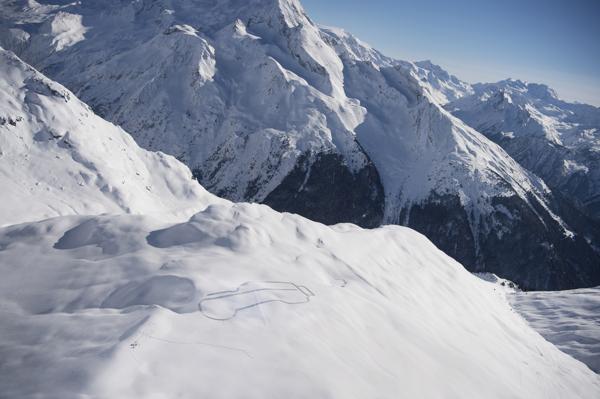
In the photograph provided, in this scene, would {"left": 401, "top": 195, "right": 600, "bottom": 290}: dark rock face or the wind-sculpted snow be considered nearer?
the wind-sculpted snow

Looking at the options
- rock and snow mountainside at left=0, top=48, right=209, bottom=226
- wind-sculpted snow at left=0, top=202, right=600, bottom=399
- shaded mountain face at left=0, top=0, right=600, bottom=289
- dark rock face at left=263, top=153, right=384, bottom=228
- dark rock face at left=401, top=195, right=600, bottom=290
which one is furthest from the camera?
shaded mountain face at left=0, top=0, right=600, bottom=289

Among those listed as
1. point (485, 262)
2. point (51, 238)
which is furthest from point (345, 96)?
point (51, 238)

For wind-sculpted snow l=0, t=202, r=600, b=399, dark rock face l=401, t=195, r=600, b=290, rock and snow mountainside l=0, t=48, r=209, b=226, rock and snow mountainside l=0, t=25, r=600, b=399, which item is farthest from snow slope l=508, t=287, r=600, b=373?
dark rock face l=401, t=195, r=600, b=290

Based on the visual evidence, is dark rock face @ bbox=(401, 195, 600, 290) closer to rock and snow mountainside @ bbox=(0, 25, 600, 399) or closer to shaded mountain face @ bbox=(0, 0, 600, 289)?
shaded mountain face @ bbox=(0, 0, 600, 289)

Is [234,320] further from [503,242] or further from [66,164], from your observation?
[503,242]

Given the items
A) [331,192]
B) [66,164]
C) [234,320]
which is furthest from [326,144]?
[234,320]
